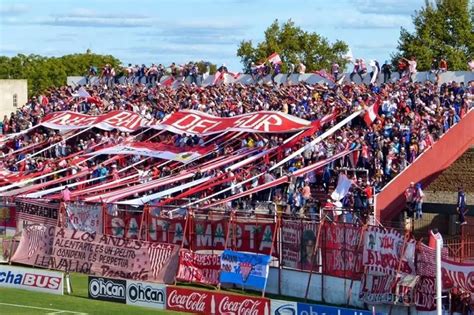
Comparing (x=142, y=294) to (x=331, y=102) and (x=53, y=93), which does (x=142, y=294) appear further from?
(x=53, y=93)

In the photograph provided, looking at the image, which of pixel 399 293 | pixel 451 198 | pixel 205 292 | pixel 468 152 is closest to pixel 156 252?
pixel 205 292

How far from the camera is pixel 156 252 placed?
1303 inches

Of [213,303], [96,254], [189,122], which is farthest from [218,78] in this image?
[213,303]

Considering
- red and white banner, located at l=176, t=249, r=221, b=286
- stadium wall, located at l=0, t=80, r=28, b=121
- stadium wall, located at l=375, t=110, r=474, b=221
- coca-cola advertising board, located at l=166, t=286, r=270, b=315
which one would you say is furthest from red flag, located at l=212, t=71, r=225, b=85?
stadium wall, located at l=0, t=80, r=28, b=121

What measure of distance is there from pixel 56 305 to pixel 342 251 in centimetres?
781

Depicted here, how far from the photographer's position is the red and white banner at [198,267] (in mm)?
32625

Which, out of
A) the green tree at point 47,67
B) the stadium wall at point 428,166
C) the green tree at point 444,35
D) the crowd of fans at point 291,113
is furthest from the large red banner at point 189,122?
the green tree at point 47,67

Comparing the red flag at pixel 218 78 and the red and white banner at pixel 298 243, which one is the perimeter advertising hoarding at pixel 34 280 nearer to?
the red and white banner at pixel 298 243

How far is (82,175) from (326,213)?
610 inches

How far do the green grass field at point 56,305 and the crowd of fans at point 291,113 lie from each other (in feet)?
29.6

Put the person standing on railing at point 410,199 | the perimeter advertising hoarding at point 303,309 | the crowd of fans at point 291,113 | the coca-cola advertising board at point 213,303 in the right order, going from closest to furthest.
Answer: the perimeter advertising hoarding at point 303,309, the coca-cola advertising board at point 213,303, the person standing on railing at point 410,199, the crowd of fans at point 291,113

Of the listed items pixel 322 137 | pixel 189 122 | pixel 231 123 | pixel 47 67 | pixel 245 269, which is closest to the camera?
pixel 245 269

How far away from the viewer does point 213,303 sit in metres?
28.0

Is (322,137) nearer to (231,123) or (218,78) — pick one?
(231,123)
